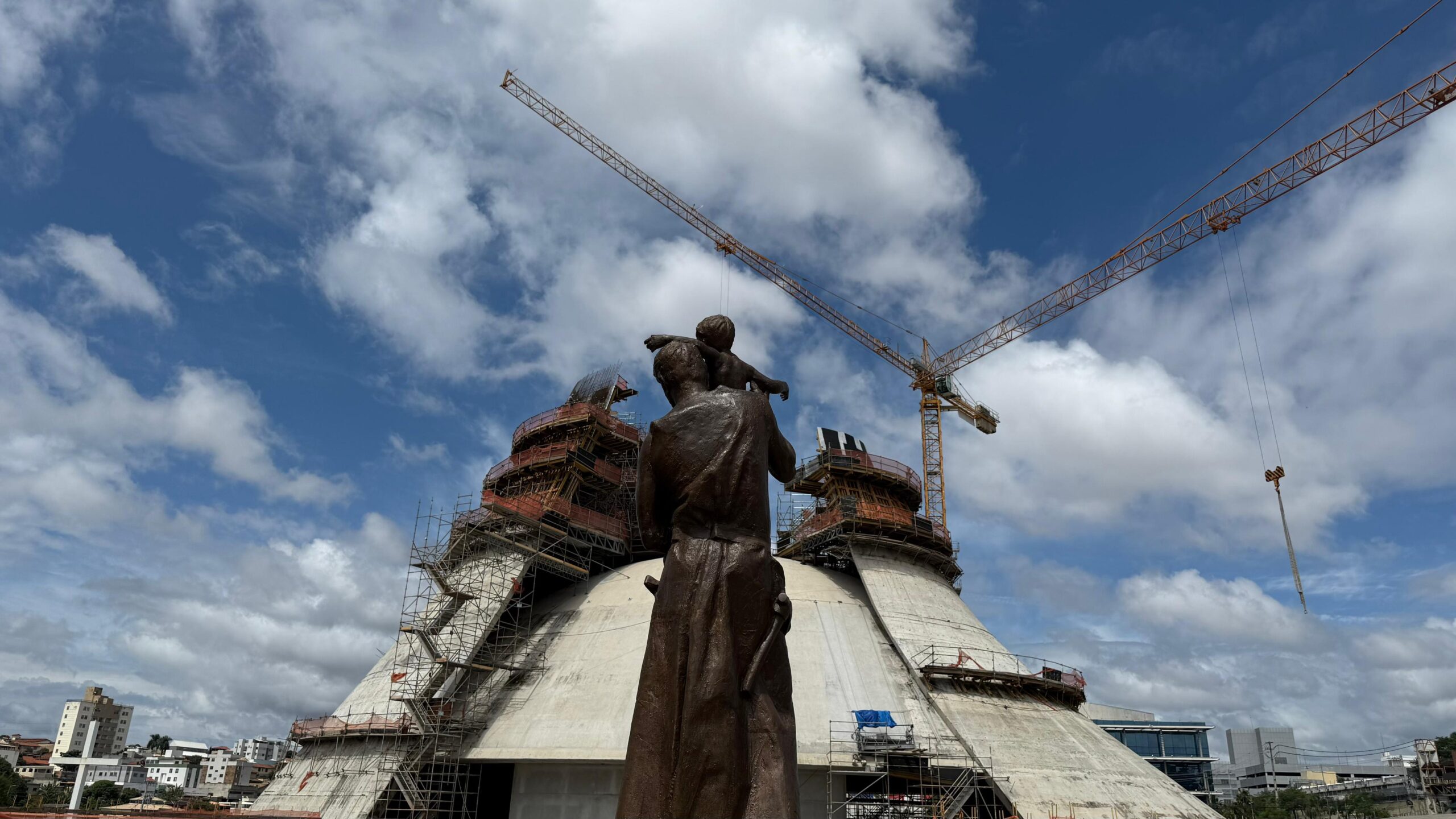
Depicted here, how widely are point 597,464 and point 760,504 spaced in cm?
3117

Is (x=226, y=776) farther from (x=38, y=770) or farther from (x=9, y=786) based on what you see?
(x=9, y=786)

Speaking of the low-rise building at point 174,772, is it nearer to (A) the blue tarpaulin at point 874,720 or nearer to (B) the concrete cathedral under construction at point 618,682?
(B) the concrete cathedral under construction at point 618,682

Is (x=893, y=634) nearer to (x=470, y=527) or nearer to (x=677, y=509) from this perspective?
(x=470, y=527)

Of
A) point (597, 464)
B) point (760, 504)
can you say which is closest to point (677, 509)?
point (760, 504)

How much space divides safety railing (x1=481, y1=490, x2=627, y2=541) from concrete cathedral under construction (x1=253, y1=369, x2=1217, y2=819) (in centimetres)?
10

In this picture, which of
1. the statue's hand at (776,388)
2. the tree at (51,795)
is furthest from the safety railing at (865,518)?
the tree at (51,795)

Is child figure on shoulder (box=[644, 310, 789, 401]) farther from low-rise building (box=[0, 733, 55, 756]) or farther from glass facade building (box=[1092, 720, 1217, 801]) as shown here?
low-rise building (box=[0, 733, 55, 756])

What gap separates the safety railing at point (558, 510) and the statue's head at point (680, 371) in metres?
25.8

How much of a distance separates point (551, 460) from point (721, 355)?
29.7 metres

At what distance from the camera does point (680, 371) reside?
7.73 meters

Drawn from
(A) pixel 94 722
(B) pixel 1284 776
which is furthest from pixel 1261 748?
(A) pixel 94 722

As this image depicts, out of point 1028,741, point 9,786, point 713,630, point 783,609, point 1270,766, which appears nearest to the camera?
point 713,630

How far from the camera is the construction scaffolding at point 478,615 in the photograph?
2848cm

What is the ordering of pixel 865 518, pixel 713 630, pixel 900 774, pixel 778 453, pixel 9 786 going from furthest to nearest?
pixel 9 786, pixel 865 518, pixel 900 774, pixel 778 453, pixel 713 630
